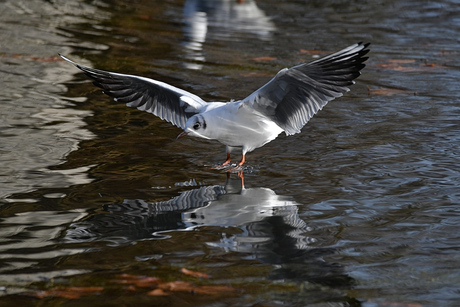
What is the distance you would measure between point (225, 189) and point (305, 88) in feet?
3.61

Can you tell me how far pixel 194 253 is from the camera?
14.0ft

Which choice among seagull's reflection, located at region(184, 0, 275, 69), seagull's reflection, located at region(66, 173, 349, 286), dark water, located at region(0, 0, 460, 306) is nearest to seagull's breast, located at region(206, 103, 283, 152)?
dark water, located at region(0, 0, 460, 306)

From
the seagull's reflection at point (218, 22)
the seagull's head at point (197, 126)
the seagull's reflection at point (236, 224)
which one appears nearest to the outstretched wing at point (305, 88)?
the seagull's head at point (197, 126)

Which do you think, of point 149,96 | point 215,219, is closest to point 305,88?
point 215,219

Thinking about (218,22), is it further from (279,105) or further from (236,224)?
(236,224)

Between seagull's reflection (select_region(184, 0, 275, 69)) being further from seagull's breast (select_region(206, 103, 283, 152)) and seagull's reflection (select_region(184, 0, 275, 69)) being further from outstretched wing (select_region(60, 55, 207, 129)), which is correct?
seagull's breast (select_region(206, 103, 283, 152))

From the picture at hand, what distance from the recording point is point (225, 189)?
5680 millimetres

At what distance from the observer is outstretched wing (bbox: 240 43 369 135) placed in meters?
5.56

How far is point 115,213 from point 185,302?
1.53 m

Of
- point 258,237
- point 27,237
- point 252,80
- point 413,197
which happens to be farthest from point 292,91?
point 252,80

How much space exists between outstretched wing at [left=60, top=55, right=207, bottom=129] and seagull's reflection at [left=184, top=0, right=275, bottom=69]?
3243 mm

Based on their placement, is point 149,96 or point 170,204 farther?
point 149,96

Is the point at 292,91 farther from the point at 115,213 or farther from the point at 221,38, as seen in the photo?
the point at 221,38

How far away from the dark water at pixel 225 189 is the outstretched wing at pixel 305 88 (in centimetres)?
52
